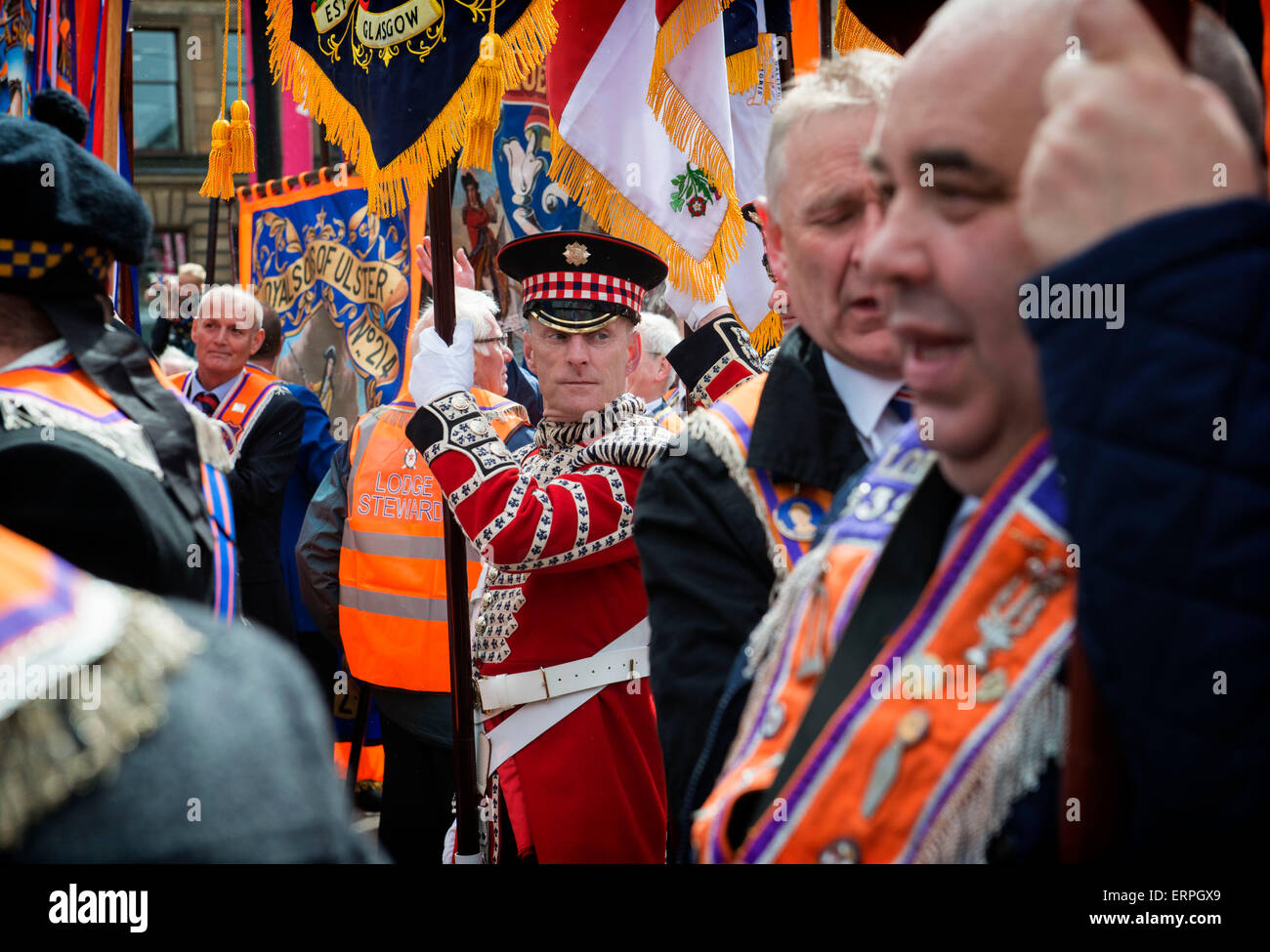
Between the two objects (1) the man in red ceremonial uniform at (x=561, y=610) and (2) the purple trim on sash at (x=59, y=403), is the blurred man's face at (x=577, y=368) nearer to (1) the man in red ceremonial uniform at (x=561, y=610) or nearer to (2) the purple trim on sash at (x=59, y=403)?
(1) the man in red ceremonial uniform at (x=561, y=610)

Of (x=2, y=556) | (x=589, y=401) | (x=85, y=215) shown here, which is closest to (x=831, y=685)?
(x=2, y=556)

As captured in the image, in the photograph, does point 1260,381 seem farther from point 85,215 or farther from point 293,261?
point 293,261

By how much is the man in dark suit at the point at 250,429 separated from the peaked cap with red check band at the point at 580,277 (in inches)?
79.0

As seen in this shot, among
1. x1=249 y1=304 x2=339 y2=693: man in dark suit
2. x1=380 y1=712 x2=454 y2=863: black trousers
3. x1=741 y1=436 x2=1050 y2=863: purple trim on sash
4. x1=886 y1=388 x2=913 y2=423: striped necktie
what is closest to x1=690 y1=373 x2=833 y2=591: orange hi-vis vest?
x1=886 y1=388 x2=913 y2=423: striped necktie

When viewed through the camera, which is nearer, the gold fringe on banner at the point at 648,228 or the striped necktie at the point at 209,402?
the gold fringe on banner at the point at 648,228

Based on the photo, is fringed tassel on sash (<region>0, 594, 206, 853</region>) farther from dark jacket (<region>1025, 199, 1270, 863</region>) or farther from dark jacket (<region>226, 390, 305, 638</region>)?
dark jacket (<region>226, 390, 305, 638</region>)

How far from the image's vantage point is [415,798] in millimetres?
4188

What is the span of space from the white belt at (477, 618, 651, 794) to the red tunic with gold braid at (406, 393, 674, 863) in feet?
0.05

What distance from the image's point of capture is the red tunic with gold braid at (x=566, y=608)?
286 cm

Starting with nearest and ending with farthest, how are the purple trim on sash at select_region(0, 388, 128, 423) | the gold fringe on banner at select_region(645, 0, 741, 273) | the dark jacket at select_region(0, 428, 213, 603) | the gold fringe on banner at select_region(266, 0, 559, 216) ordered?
1. the dark jacket at select_region(0, 428, 213, 603)
2. the purple trim on sash at select_region(0, 388, 128, 423)
3. the gold fringe on banner at select_region(266, 0, 559, 216)
4. the gold fringe on banner at select_region(645, 0, 741, 273)

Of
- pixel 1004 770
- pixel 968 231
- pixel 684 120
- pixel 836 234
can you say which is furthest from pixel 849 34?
pixel 1004 770

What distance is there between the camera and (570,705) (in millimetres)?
2998

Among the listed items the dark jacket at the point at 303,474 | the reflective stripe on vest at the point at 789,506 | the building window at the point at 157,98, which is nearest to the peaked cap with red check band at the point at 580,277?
the reflective stripe on vest at the point at 789,506

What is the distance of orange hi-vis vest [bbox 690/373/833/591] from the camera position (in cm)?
164
